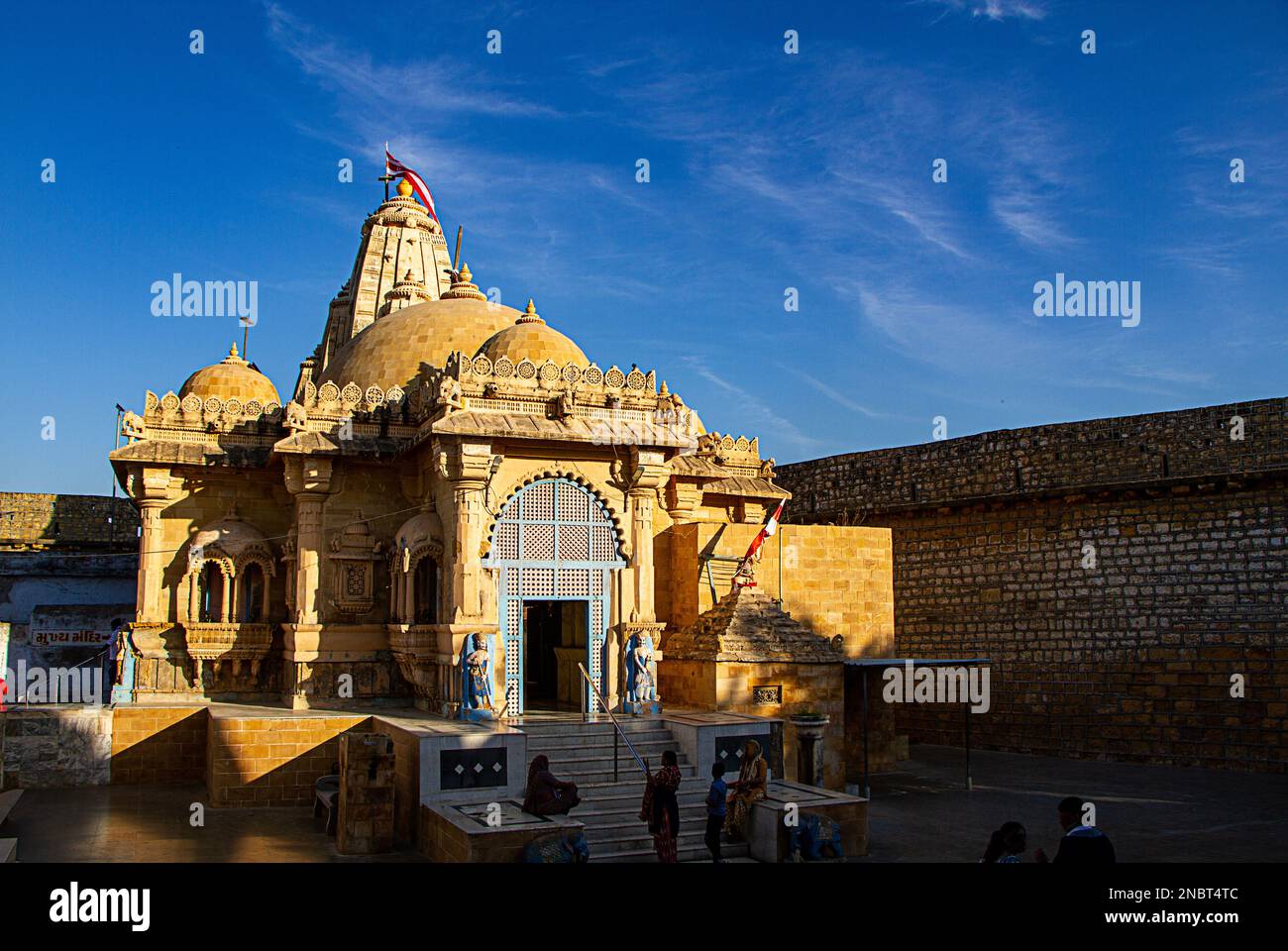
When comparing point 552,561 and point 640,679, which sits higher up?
point 552,561

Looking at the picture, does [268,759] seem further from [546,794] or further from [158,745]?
[546,794]

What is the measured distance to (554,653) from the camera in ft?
71.1

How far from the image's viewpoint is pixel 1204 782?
17812mm

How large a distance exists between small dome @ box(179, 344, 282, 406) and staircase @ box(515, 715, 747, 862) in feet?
30.7

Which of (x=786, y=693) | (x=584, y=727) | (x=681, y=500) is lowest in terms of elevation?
(x=584, y=727)

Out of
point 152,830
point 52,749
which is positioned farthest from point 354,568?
point 152,830

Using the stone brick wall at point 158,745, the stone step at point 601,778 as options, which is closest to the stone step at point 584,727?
the stone step at point 601,778

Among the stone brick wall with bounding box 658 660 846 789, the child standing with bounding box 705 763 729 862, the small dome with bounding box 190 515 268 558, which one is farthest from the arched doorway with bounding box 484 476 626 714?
the child standing with bounding box 705 763 729 862

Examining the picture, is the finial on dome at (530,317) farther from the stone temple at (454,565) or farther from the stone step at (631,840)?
the stone step at (631,840)

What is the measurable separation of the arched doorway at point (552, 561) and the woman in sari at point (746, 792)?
15.4ft

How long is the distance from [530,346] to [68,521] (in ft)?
54.7

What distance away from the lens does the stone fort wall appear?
62.7 ft
